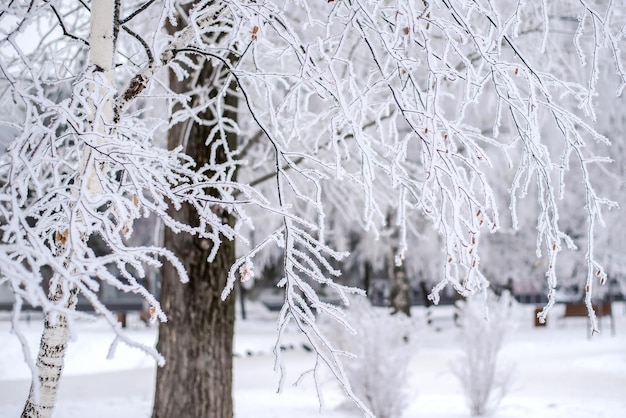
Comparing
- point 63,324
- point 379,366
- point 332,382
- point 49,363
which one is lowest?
point 332,382

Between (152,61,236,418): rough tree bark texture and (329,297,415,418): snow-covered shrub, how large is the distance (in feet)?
9.81

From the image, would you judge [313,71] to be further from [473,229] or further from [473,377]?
[473,377]

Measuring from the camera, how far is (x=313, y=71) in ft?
9.18

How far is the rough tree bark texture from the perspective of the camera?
5234 mm

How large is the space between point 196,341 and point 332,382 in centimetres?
639

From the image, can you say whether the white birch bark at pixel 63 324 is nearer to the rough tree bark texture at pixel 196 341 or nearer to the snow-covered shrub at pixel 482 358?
the rough tree bark texture at pixel 196 341

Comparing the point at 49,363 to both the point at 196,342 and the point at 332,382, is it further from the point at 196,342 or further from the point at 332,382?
the point at 332,382

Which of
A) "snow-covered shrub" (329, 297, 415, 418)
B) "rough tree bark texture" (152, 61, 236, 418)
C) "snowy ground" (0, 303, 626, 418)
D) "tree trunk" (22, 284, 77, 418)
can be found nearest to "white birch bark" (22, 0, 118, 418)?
"tree trunk" (22, 284, 77, 418)

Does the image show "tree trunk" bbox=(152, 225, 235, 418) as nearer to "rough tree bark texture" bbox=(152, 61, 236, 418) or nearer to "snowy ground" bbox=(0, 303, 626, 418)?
"rough tree bark texture" bbox=(152, 61, 236, 418)

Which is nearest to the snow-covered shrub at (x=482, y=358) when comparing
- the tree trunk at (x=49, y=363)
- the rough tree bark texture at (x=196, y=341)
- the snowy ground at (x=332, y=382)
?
the snowy ground at (x=332, y=382)

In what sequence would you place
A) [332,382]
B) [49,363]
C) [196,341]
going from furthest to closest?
1. [332,382]
2. [196,341]
3. [49,363]

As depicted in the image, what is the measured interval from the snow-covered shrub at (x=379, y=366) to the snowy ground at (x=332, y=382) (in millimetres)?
323

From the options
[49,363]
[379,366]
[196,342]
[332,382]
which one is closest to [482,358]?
[379,366]

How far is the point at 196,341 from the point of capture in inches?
206
